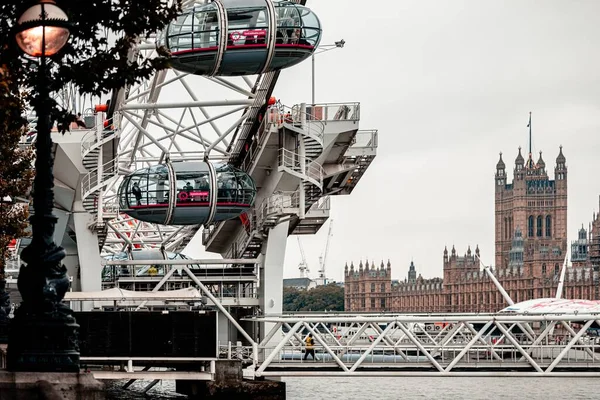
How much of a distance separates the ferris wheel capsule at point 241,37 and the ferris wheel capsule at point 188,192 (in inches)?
261

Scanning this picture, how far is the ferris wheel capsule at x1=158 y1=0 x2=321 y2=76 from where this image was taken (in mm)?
40031

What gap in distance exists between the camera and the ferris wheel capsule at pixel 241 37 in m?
40.0

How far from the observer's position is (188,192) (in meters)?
47.0

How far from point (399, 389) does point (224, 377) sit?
2848 cm

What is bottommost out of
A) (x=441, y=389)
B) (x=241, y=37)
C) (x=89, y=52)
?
(x=441, y=389)

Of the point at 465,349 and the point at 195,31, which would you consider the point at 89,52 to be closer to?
the point at 465,349

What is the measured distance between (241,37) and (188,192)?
835 cm

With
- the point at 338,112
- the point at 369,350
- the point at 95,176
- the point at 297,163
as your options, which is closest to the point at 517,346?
the point at 369,350

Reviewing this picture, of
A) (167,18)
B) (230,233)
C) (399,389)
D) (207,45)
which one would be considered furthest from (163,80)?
(167,18)

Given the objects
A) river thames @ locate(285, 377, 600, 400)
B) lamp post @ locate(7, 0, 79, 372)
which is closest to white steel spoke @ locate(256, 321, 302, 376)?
river thames @ locate(285, 377, 600, 400)

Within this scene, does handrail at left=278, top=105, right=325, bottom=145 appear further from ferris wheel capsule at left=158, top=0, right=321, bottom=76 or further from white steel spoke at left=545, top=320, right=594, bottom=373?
white steel spoke at left=545, top=320, right=594, bottom=373

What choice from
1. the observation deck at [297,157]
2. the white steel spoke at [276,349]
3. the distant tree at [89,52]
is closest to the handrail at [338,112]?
the observation deck at [297,157]

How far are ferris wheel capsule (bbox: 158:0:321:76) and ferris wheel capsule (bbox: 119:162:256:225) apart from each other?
6.63 metres

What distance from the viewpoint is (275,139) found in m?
47.3
